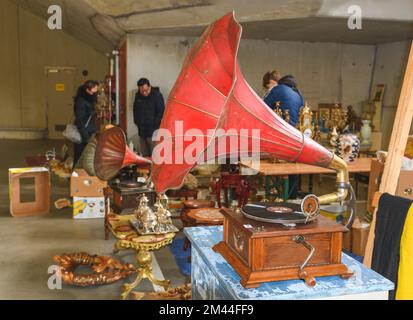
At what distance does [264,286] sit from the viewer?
4.39 feet

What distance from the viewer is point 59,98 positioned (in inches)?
457

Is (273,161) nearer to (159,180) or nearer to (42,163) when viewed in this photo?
(159,180)

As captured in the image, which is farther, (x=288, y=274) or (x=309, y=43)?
(x=309, y=43)

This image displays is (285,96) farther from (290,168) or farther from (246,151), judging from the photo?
(246,151)

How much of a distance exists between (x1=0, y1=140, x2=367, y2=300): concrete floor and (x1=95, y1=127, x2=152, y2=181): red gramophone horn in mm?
897

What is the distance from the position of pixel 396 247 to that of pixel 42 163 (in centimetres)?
566

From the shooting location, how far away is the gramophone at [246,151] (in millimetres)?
1354

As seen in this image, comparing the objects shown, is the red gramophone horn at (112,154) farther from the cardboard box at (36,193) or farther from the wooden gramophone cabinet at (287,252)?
the cardboard box at (36,193)

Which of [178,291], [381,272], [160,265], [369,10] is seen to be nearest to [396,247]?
[381,272]

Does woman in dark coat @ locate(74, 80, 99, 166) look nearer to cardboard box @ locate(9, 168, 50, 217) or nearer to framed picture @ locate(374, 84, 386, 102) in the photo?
cardboard box @ locate(9, 168, 50, 217)

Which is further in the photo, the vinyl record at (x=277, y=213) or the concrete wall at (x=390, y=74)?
the concrete wall at (x=390, y=74)

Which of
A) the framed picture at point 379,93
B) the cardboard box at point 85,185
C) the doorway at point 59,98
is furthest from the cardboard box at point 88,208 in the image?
the doorway at point 59,98

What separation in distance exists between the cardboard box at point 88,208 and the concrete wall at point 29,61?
7.45 m

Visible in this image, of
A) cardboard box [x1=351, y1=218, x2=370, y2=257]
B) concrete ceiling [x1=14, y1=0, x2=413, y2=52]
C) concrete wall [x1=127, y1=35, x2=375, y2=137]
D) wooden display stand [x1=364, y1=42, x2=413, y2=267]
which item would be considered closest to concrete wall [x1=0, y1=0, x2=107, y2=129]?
concrete ceiling [x1=14, y1=0, x2=413, y2=52]
